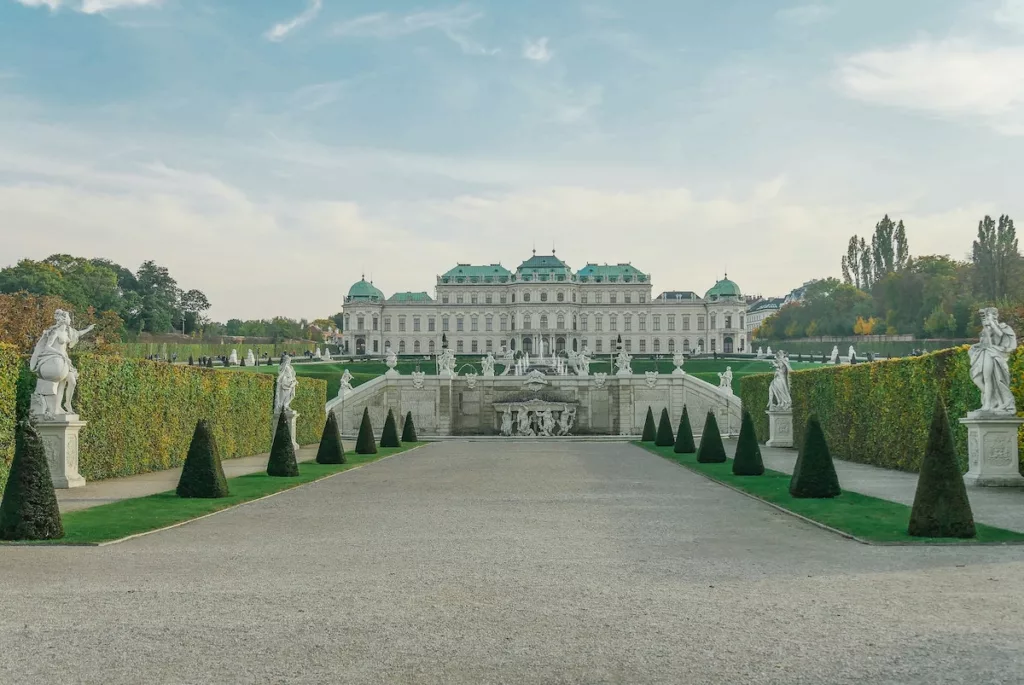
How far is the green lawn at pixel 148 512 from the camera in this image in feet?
29.6

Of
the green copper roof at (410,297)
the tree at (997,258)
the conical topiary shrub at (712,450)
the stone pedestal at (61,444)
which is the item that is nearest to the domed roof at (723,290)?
the green copper roof at (410,297)

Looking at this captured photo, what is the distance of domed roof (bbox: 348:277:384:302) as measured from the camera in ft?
372

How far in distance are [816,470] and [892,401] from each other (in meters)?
6.86

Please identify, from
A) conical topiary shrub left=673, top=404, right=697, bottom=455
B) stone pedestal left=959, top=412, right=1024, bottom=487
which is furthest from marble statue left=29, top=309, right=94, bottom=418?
conical topiary shrub left=673, top=404, right=697, bottom=455

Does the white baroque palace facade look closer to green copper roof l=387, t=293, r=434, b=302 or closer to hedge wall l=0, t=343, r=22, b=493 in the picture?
green copper roof l=387, t=293, r=434, b=302

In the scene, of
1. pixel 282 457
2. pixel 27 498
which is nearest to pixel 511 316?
pixel 282 457

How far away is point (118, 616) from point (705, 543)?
4.79m

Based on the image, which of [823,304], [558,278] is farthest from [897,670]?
[558,278]

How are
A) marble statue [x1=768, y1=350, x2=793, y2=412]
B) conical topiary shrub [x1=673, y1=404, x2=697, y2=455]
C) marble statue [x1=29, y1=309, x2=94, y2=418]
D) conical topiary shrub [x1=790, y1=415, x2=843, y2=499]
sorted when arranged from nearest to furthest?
conical topiary shrub [x1=790, y1=415, x2=843, y2=499]
marble statue [x1=29, y1=309, x2=94, y2=418]
conical topiary shrub [x1=673, y1=404, x2=697, y2=455]
marble statue [x1=768, y1=350, x2=793, y2=412]

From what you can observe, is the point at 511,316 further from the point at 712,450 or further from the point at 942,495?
the point at 942,495

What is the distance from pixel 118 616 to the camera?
18.5 feet

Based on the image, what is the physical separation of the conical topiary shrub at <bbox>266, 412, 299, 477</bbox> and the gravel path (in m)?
5.94

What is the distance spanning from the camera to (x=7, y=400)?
13453 millimetres

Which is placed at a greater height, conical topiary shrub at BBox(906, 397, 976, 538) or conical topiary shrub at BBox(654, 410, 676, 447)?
conical topiary shrub at BBox(906, 397, 976, 538)
